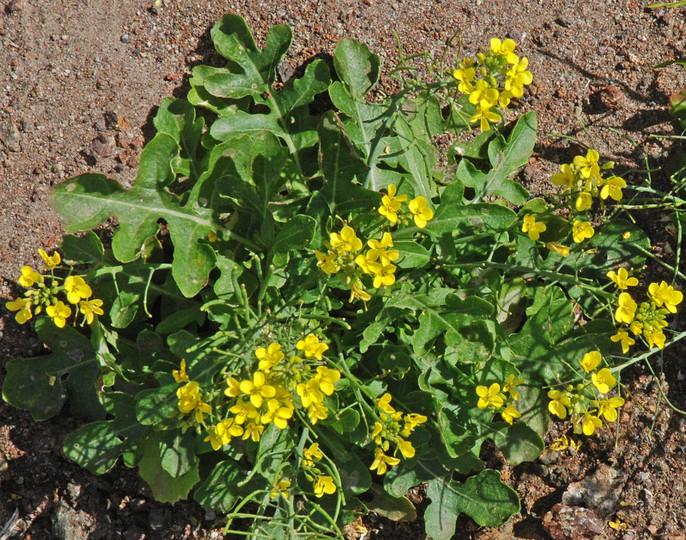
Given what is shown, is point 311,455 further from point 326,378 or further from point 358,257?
point 358,257

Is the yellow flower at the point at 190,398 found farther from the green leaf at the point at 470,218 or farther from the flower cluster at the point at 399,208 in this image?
the green leaf at the point at 470,218

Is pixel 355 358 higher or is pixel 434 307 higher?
pixel 434 307

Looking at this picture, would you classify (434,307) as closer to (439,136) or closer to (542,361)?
(542,361)

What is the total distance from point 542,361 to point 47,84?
349cm

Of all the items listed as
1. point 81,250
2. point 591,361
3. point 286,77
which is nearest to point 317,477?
point 591,361

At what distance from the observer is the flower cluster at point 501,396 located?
122 inches

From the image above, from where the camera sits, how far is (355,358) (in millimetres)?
3551

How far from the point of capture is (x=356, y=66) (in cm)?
363

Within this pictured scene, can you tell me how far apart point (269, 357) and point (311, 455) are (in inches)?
29.8

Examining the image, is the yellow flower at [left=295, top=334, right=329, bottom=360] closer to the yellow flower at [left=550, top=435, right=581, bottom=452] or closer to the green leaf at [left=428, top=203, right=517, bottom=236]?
the green leaf at [left=428, top=203, right=517, bottom=236]

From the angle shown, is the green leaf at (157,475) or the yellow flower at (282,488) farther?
the green leaf at (157,475)

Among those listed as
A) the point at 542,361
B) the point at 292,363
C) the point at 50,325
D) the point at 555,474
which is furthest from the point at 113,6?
the point at 555,474

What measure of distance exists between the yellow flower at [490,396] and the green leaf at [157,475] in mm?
1674

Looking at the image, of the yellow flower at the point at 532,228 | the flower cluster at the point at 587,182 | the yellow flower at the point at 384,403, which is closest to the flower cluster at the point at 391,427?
the yellow flower at the point at 384,403
